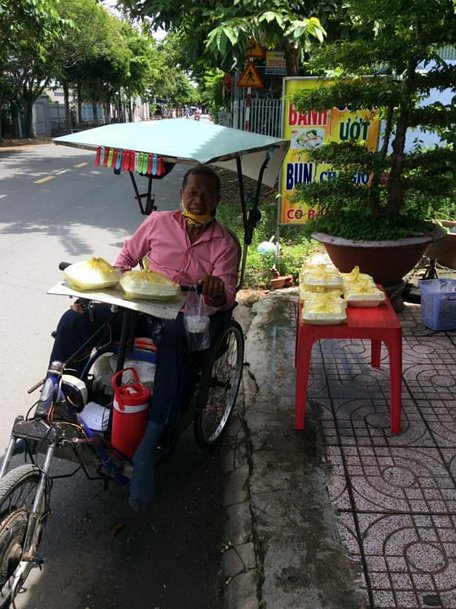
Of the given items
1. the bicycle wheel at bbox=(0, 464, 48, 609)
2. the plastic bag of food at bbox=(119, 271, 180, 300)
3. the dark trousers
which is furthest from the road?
the plastic bag of food at bbox=(119, 271, 180, 300)

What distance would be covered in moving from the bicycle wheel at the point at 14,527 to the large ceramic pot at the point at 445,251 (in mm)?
4254

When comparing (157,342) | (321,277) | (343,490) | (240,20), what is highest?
(240,20)

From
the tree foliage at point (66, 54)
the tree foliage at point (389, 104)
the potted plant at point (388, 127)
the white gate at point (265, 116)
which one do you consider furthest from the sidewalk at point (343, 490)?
the tree foliage at point (66, 54)

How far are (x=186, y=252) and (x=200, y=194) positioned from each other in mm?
323

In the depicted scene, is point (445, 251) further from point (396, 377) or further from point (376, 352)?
point (396, 377)

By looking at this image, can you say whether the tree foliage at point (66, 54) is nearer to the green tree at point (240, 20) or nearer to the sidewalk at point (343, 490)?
the green tree at point (240, 20)

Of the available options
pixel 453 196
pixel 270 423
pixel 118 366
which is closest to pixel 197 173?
pixel 118 366

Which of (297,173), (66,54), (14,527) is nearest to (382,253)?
(297,173)

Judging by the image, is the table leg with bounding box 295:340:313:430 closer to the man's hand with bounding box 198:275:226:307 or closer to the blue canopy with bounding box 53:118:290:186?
the man's hand with bounding box 198:275:226:307

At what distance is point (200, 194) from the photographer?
2998 millimetres

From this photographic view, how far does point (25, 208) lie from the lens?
31.9 ft

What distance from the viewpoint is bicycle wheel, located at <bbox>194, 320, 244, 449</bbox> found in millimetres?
2791

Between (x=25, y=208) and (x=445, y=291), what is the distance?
25.3ft

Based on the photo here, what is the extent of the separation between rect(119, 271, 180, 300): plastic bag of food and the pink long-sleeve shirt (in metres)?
0.52
